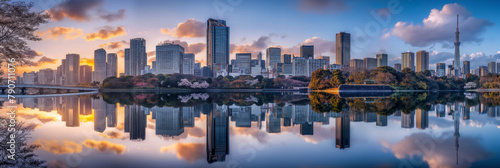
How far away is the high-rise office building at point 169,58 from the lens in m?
151

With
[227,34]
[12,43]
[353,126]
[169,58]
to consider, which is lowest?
[353,126]

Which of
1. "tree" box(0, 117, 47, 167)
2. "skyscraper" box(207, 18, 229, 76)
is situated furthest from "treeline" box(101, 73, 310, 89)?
"skyscraper" box(207, 18, 229, 76)

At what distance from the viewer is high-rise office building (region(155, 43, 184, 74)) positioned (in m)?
151

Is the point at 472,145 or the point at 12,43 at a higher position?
the point at 12,43

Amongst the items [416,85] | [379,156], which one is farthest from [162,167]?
[416,85]

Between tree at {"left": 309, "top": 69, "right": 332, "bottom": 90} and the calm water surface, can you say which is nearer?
the calm water surface

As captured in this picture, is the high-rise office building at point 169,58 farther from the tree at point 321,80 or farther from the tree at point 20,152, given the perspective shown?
the tree at point 20,152

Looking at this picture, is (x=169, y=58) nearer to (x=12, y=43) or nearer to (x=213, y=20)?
(x=213, y=20)

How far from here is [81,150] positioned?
5762mm

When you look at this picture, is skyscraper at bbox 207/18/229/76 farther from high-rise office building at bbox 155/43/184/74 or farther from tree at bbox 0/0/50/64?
tree at bbox 0/0/50/64

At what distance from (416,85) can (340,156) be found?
70.3 meters

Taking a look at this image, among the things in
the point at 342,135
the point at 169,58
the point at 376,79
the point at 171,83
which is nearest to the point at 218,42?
the point at 169,58

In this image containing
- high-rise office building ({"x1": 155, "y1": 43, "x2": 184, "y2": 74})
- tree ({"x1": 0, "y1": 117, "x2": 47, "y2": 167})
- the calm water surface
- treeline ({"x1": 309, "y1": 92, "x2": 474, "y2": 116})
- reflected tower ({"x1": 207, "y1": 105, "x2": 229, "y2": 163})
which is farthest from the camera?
high-rise office building ({"x1": 155, "y1": 43, "x2": 184, "y2": 74})

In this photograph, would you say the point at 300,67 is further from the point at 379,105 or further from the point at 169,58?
the point at 379,105
